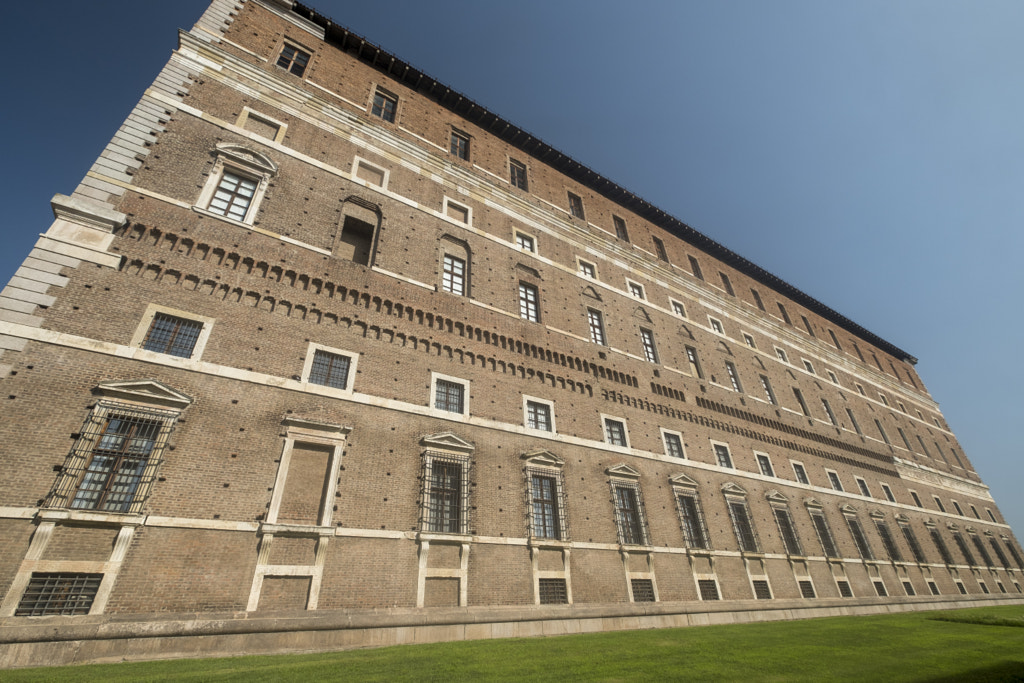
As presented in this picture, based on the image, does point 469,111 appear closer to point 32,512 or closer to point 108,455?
point 108,455

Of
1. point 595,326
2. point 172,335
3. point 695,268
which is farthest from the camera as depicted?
point 695,268

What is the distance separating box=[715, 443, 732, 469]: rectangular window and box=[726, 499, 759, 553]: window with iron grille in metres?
1.81

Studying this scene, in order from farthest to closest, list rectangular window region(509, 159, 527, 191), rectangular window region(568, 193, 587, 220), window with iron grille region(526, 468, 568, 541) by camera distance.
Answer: rectangular window region(568, 193, 587, 220) < rectangular window region(509, 159, 527, 191) < window with iron grille region(526, 468, 568, 541)

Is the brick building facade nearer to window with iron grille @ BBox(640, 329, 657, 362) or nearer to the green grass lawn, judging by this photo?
window with iron grille @ BBox(640, 329, 657, 362)

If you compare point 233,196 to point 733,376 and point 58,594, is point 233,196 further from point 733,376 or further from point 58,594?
point 733,376

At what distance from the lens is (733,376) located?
91.1 feet

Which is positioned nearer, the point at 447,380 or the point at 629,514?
the point at 447,380

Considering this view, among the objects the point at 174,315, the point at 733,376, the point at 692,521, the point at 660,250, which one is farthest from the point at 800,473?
the point at 174,315

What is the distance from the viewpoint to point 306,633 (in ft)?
33.3

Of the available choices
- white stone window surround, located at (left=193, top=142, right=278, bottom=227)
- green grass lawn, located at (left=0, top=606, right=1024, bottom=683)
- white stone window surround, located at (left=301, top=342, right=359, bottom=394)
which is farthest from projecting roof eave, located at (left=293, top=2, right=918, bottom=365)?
green grass lawn, located at (left=0, top=606, right=1024, bottom=683)

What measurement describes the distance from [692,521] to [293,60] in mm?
25848

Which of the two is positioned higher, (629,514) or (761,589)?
(629,514)

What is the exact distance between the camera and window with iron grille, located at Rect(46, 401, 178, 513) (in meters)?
9.41

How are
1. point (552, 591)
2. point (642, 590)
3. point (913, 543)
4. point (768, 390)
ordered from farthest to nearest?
point (913, 543), point (768, 390), point (642, 590), point (552, 591)
